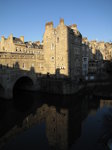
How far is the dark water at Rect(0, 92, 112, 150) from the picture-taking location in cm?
1609

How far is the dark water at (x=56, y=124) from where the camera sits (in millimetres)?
16094

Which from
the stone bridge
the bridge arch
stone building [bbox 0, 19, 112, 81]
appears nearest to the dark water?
the stone bridge

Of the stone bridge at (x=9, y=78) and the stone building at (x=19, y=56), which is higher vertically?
the stone building at (x=19, y=56)

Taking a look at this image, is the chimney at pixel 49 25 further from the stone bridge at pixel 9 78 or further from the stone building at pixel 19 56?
the stone bridge at pixel 9 78

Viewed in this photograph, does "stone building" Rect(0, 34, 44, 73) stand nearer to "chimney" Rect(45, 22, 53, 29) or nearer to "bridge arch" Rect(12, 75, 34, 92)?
"bridge arch" Rect(12, 75, 34, 92)

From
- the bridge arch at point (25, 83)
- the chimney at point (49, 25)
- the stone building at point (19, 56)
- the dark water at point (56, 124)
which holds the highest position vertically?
the chimney at point (49, 25)

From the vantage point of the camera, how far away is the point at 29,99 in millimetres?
34562

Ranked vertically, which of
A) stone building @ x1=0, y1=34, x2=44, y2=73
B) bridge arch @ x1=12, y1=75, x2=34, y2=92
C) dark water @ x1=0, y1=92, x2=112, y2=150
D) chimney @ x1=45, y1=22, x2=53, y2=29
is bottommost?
dark water @ x1=0, y1=92, x2=112, y2=150

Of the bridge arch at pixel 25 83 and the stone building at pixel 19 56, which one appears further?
the bridge arch at pixel 25 83

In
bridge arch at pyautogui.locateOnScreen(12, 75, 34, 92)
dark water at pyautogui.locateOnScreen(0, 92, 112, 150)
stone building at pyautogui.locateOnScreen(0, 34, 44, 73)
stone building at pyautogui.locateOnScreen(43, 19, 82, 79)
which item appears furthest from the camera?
bridge arch at pyautogui.locateOnScreen(12, 75, 34, 92)

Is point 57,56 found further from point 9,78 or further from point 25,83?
point 9,78

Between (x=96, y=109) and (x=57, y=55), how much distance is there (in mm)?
20198

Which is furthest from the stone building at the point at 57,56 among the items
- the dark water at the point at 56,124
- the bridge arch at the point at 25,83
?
the dark water at the point at 56,124

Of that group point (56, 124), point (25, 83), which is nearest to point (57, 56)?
point (25, 83)
